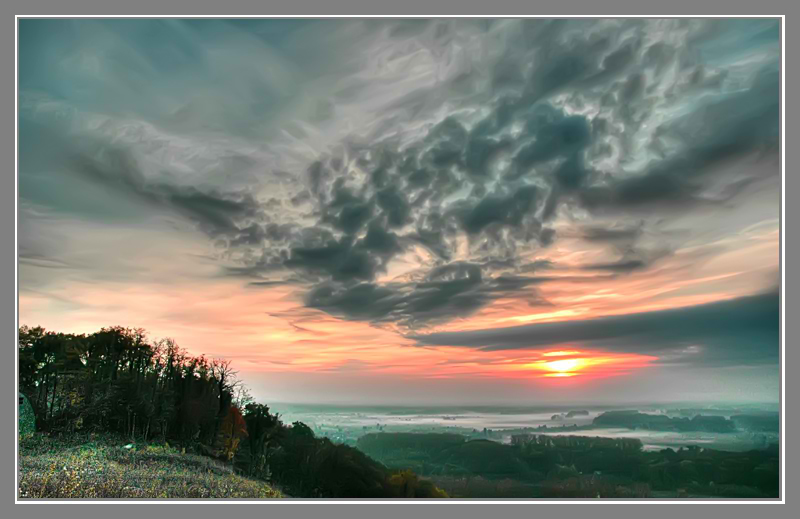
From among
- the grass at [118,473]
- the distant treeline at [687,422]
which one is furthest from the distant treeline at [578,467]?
the grass at [118,473]

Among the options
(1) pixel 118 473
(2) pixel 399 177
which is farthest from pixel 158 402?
(2) pixel 399 177

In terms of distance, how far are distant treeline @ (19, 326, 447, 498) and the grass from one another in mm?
482

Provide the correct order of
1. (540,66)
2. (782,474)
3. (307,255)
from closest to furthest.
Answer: (782,474), (540,66), (307,255)

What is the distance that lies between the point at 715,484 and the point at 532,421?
3.91m

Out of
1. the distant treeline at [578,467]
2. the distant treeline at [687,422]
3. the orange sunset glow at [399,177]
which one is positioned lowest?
the distant treeline at [578,467]

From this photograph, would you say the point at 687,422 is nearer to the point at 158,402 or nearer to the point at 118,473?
the point at 118,473

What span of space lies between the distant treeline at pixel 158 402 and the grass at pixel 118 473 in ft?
1.58

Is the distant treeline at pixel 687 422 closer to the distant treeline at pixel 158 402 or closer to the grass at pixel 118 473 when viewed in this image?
the distant treeline at pixel 158 402

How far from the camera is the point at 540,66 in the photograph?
13000 millimetres

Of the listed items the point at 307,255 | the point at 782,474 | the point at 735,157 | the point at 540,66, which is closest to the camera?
the point at 782,474

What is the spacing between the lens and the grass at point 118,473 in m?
11.3

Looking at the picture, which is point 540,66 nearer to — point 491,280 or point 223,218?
point 491,280

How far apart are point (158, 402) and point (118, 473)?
237 cm
